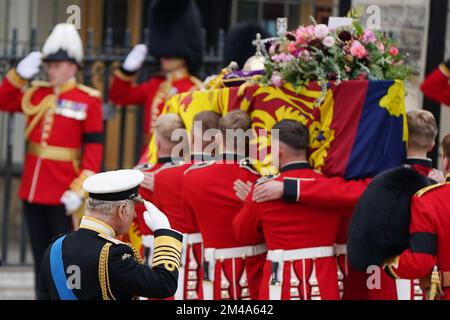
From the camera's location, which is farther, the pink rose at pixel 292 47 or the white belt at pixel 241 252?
the white belt at pixel 241 252

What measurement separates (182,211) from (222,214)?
34cm

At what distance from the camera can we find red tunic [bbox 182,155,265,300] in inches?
259

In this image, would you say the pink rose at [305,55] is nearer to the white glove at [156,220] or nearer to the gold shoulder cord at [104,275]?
the white glove at [156,220]

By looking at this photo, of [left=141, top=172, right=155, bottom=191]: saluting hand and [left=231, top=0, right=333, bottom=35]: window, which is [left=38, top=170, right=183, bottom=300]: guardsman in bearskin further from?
[left=231, top=0, right=333, bottom=35]: window

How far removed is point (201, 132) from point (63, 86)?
7.06ft

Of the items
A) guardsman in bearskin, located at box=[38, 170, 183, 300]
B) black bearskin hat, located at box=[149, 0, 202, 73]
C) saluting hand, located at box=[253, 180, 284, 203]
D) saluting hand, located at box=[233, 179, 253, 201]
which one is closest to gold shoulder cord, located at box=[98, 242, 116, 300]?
guardsman in bearskin, located at box=[38, 170, 183, 300]

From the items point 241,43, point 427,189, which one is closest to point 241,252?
point 427,189

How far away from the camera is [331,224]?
6316 millimetres

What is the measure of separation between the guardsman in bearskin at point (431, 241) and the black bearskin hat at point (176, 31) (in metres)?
3.99

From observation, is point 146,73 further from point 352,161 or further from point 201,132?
point 352,161

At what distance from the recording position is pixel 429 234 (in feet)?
17.5

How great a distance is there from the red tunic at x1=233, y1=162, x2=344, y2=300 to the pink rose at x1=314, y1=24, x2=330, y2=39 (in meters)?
0.67

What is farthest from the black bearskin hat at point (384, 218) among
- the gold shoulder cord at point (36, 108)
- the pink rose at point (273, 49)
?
the gold shoulder cord at point (36, 108)

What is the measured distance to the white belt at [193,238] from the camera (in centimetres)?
700
